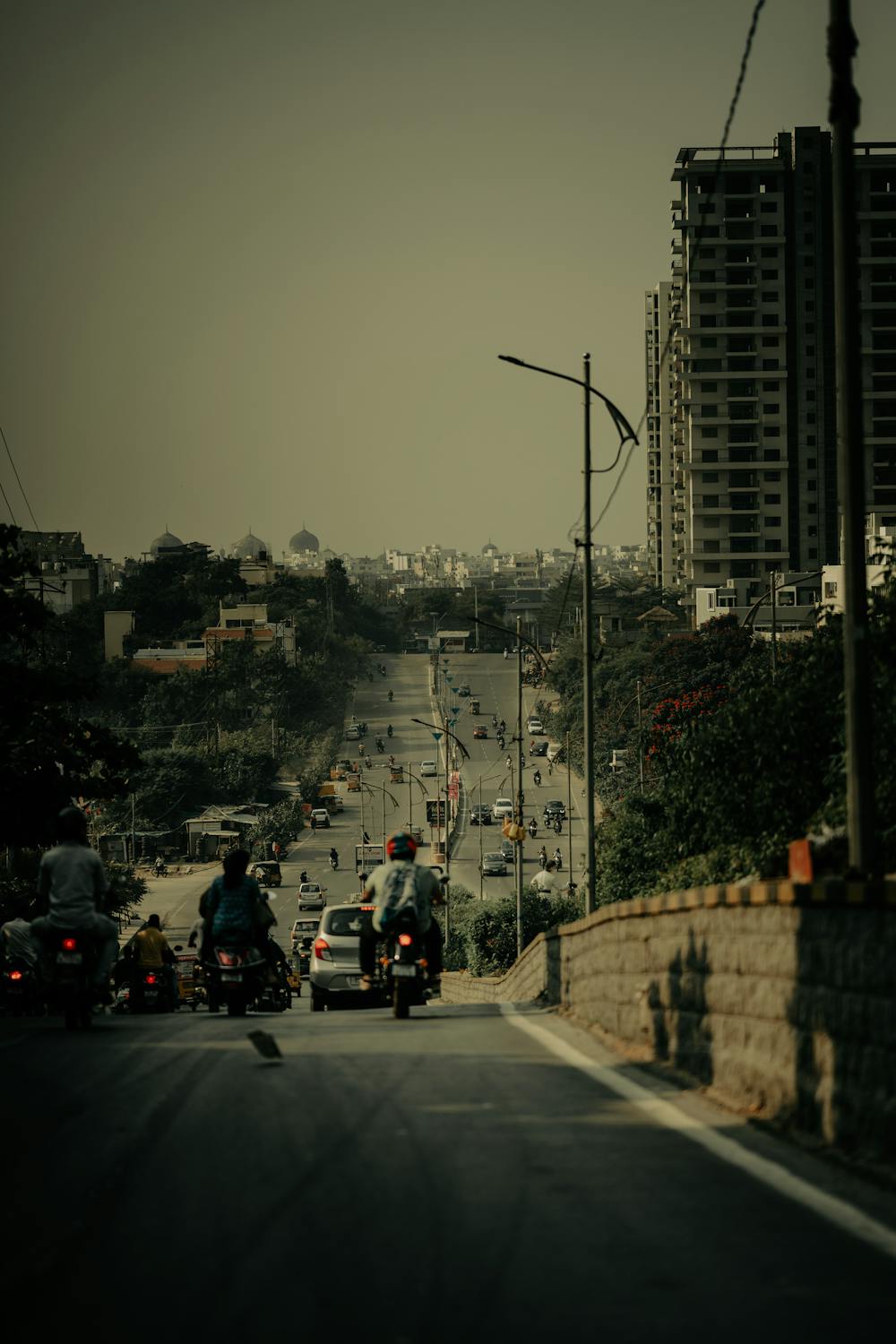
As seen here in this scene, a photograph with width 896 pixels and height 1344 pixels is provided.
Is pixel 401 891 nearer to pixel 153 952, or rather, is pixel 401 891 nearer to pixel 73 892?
pixel 73 892

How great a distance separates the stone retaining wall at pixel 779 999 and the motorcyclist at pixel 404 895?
2291 millimetres

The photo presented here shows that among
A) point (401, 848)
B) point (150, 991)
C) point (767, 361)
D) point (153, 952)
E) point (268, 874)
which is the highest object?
point (767, 361)

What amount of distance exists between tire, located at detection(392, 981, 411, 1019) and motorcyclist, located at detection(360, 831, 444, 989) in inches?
11.1

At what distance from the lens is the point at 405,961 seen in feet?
49.6

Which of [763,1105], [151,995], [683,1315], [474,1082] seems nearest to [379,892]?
[474,1082]

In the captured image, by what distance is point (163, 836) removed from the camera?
10856cm

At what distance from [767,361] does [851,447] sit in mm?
133678

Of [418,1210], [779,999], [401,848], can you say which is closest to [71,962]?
[401,848]

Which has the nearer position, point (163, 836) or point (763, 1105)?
point (763, 1105)

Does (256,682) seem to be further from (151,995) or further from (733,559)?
(151,995)

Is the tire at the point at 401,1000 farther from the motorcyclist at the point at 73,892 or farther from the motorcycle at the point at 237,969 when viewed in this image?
the motorcyclist at the point at 73,892

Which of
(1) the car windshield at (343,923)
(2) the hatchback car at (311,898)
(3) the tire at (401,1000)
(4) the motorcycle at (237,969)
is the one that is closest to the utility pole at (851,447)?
(3) the tire at (401,1000)

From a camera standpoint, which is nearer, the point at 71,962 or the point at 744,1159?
the point at 744,1159

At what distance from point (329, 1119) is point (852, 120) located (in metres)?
6.37
